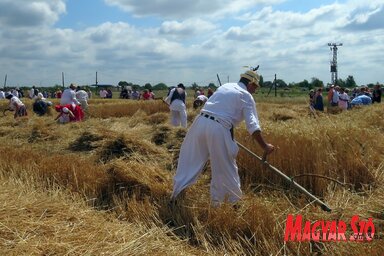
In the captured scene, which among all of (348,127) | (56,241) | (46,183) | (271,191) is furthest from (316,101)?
(56,241)

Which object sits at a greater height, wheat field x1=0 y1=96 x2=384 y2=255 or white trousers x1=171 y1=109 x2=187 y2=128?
white trousers x1=171 y1=109 x2=187 y2=128

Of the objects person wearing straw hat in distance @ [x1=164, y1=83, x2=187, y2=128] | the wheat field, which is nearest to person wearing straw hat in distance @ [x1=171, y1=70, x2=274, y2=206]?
the wheat field

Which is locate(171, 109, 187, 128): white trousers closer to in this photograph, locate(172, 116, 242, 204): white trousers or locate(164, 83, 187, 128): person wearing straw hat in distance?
locate(164, 83, 187, 128): person wearing straw hat in distance

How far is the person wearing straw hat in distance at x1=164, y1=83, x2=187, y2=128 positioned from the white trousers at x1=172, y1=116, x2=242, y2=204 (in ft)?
25.2

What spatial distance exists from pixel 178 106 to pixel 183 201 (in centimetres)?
817

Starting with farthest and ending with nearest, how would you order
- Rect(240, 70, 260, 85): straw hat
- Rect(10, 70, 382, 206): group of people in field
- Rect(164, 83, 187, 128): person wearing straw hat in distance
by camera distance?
Rect(164, 83, 187, 128): person wearing straw hat in distance < Rect(240, 70, 260, 85): straw hat < Rect(10, 70, 382, 206): group of people in field

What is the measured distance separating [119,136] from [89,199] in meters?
3.14

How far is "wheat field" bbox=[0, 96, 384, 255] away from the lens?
402cm

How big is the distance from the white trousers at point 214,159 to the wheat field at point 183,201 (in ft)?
0.74

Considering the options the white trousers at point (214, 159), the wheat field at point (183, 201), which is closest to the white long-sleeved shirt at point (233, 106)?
the white trousers at point (214, 159)
